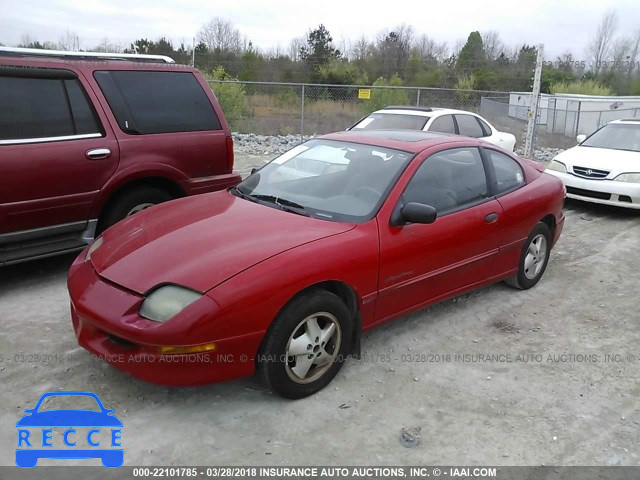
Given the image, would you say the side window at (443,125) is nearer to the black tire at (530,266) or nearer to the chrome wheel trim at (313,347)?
the black tire at (530,266)

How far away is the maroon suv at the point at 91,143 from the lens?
4.39 metres

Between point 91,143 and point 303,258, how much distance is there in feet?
8.99

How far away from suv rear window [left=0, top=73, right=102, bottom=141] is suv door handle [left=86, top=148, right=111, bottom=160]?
188mm

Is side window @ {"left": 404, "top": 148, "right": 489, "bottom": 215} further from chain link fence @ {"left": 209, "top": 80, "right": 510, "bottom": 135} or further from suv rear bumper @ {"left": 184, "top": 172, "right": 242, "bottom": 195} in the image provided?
chain link fence @ {"left": 209, "top": 80, "right": 510, "bottom": 135}

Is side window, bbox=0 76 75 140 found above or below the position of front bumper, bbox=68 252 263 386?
above

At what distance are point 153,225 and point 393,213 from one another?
165 centimetres

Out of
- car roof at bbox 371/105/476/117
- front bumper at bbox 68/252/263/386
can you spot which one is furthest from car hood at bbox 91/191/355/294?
car roof at bbox 371/105/476/117

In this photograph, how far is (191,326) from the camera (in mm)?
2719

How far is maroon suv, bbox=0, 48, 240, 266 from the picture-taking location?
173 inches

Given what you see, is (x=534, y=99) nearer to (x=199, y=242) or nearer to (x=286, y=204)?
(x=286, y=204)

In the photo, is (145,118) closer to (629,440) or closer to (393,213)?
(393,213)

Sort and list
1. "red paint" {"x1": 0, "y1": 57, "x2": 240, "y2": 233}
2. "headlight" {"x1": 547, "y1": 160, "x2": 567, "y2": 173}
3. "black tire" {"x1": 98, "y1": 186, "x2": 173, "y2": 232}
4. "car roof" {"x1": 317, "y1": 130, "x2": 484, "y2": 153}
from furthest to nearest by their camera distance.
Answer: "headlight" {"x1": 547, "y1": 160, "x2": 567, "y2": 173}, "black tire" {"x1": 98, "y1": 186, "x2": 173, "y2": 232}, "red paint" {"x1": 0, "y1": 57, "x2": 240, "y2": 233}, "car roof" {"x1": 317, "y1": 130, "x2": 484, "y2": 153}

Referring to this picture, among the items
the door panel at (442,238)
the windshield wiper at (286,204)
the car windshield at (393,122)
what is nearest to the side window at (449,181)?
the door panel at (442,238)

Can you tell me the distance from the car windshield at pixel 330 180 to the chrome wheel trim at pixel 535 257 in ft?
5.83
